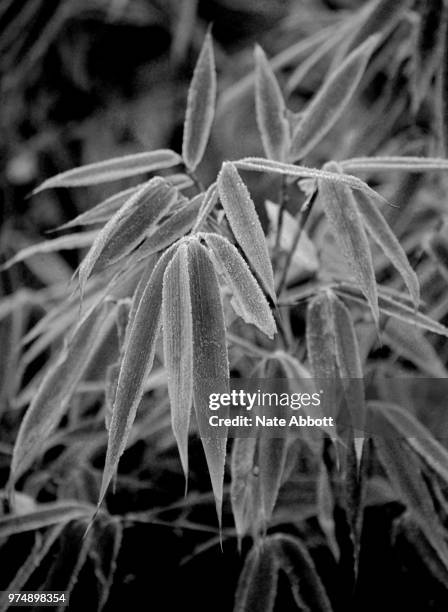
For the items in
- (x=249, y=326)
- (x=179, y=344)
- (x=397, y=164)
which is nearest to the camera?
(x=179, y=344)

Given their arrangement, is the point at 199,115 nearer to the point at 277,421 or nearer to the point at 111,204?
the point at 111,204

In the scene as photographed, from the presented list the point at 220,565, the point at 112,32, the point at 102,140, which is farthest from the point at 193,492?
the point at 112,32

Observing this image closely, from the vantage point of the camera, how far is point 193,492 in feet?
2.52

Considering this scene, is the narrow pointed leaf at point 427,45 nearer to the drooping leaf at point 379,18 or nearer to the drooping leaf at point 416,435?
the drooping leaf at point 379,18

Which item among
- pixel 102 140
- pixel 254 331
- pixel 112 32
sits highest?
pixel 112 32

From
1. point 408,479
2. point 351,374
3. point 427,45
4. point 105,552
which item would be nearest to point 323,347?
point 351,374

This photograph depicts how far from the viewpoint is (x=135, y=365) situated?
1.64ft

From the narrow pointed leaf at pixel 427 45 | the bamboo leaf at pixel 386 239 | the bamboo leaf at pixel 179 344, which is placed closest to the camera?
the bamboo leaf at pixel 179 344

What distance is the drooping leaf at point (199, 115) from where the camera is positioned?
65 centimetres

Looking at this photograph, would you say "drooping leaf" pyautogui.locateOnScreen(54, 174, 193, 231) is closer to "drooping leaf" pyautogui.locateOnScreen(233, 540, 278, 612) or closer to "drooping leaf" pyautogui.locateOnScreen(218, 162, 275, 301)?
"drooping leaf" pyautogui.locateOnScreen(218, 162, 275, 301)

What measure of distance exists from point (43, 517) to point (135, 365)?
25 cm

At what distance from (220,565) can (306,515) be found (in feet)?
0.30

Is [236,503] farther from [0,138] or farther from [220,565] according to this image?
[0,138]

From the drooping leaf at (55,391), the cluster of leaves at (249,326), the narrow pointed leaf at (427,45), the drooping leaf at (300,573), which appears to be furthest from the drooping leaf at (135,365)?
the narrow pointed leaf at (427,45)
